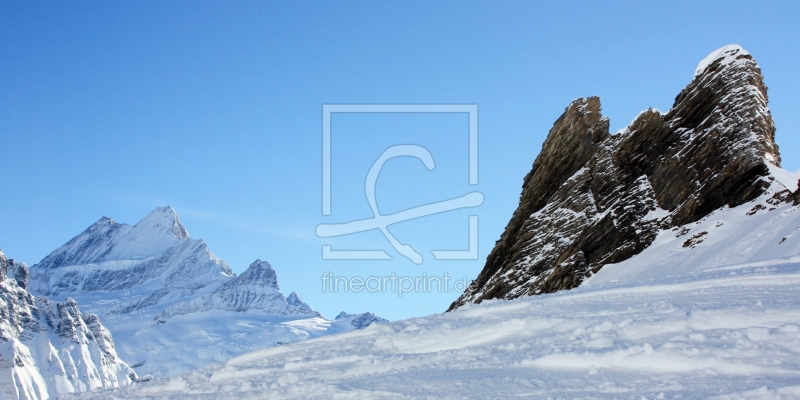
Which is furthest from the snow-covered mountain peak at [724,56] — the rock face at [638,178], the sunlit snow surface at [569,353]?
the sunlit snow surface at [569,353]

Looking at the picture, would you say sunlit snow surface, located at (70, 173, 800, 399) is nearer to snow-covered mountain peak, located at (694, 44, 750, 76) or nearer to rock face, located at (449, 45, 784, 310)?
rock face, located at (449, 45, 784, 310)

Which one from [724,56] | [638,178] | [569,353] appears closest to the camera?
[569,353]

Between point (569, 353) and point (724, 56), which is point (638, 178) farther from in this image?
point (569, 353)

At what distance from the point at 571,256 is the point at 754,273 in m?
21.0

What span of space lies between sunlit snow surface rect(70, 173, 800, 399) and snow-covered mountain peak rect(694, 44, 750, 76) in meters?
26.8

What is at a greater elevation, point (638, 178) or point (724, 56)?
point (724, 56)

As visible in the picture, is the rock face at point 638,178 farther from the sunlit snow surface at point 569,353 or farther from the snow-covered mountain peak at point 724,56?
the sunlit snow surface at point 569,353

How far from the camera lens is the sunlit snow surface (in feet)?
26.0

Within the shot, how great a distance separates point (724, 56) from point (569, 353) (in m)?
37.8

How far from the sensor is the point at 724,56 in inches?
1583

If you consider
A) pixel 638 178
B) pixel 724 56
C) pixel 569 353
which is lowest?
pixel 569 353

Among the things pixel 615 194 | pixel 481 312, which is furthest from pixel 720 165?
pixel 481 312

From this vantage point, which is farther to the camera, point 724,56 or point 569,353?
point 724,56

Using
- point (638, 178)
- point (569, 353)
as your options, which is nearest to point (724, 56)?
point (638, 178)
